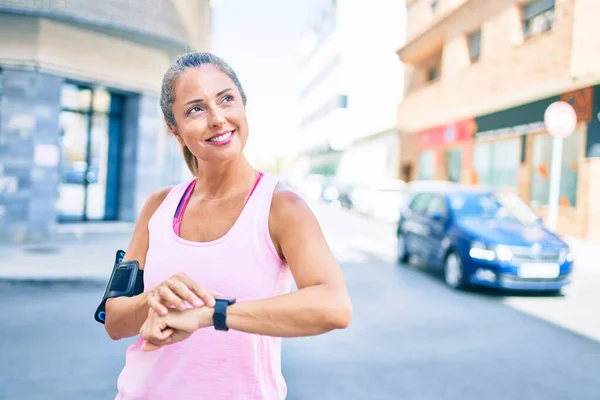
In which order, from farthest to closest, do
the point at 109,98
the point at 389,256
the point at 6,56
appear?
the point at 109,98 < the point at 389,256 < the point at 6,56

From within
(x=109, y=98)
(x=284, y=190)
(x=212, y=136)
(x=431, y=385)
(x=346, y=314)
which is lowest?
(x=431, y=385)

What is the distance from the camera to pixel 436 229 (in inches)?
404

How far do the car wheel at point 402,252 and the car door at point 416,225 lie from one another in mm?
175

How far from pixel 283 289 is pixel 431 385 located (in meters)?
3.61

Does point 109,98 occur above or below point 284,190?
above

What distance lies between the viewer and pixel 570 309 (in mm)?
8031

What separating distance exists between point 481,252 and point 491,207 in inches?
59.6

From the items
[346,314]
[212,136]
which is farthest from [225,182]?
[346,314]

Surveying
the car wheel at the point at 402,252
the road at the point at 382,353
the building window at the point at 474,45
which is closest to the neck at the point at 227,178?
the road at the point at 382,353

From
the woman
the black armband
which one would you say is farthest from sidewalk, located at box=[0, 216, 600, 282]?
the woman

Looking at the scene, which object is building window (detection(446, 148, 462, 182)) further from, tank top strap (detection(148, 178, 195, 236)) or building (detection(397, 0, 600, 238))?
tank top strap (detection(148, 178, 195, 236))

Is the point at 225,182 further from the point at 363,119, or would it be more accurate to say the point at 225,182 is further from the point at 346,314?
the point at 363,119

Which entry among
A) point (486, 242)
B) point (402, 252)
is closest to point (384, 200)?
point (402, 252)

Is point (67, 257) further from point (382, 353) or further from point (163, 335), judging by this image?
point (163, 335)
